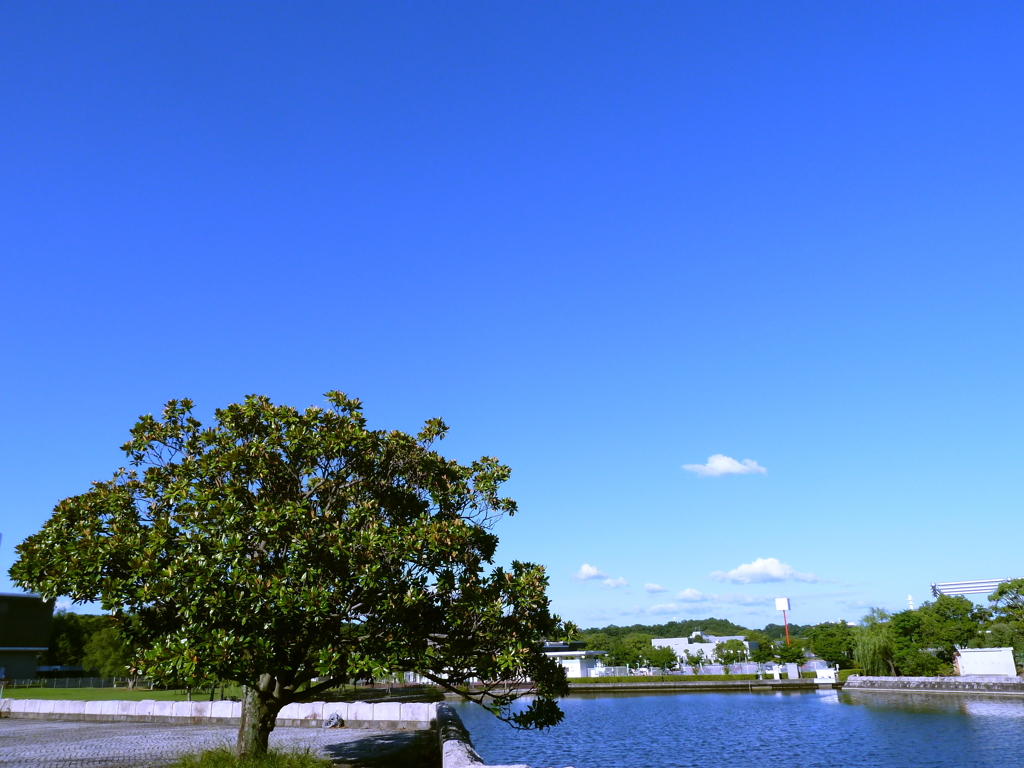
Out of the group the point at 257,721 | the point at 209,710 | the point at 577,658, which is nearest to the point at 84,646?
the point at 209,710

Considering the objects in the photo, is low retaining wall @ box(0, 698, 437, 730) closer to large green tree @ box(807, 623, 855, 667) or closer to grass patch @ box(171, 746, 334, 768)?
grass patch @ box(171, 746, 334, 768)

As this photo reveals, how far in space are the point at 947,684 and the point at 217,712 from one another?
243 feet

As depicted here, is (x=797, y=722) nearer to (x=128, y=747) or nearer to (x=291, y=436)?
(x=128, y=747)

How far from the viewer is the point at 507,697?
19.3 m

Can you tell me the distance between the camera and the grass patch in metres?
18.7

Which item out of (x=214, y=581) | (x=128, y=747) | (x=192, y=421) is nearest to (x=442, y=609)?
(x=214, y=581)

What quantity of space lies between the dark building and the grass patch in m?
76.7

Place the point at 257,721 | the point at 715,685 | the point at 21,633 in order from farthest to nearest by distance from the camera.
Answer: the point at 715,685 < the point at 21,633 < the point at 257,721

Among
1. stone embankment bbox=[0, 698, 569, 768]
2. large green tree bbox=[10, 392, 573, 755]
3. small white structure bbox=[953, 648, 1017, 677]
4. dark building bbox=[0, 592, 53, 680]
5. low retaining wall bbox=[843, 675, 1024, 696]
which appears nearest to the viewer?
large green tree bbox=[10, 392, 573, 755]

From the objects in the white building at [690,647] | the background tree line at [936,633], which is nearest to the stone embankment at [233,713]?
the background tree line at [936,633]

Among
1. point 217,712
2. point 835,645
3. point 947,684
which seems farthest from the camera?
point 835,645

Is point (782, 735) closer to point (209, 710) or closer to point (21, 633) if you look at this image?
point (209, 710)

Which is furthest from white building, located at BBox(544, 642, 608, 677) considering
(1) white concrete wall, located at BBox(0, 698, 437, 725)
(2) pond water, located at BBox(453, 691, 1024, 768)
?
(1) white concrete wall, located at BBox(0, 698, 437, 725)

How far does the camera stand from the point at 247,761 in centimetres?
1892
